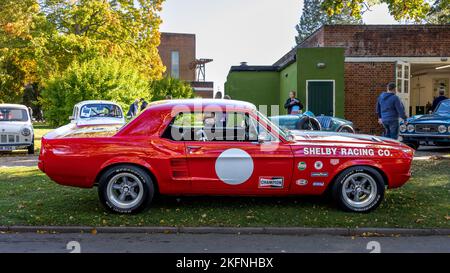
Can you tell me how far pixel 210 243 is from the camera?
5832 mm

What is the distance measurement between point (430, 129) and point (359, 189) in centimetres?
896

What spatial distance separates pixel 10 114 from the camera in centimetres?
1567

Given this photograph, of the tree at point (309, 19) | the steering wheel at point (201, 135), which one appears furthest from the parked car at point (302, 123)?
the tree at point (309, 19)

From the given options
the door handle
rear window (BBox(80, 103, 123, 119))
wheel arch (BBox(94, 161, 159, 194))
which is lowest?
wheel arch (BBox(94, 161, 159, 194))

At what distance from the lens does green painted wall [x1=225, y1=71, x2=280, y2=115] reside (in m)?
25.2

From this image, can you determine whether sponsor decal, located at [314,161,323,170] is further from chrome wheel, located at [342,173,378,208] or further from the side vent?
the side vent

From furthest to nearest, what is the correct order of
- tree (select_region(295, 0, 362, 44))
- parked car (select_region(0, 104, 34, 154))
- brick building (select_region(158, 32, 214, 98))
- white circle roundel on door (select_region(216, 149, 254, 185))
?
tree (select_region(295, 0, 362, 44)), brick building (select_region(158, 32, 214, 98)), parked car (select_region(0, 104, 34, 154)), white circle roundel on door (select_region(216, 149, 254, 185))

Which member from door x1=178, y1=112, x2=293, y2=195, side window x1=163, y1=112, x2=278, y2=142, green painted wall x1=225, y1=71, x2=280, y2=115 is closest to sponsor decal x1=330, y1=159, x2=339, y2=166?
door x1=178, y1=112, x2=293, y2=195

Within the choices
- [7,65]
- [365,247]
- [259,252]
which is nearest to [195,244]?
[259,252]

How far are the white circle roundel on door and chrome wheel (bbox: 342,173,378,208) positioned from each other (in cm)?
135

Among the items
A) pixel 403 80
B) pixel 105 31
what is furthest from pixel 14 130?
pixel 105 31

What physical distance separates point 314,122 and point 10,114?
920 cm

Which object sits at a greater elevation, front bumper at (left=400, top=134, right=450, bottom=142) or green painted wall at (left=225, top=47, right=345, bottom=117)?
green painted wall at (left=225, top=47, right=345, bottom=117)

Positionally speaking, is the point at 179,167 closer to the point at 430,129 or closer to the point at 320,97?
the point at 430,129
